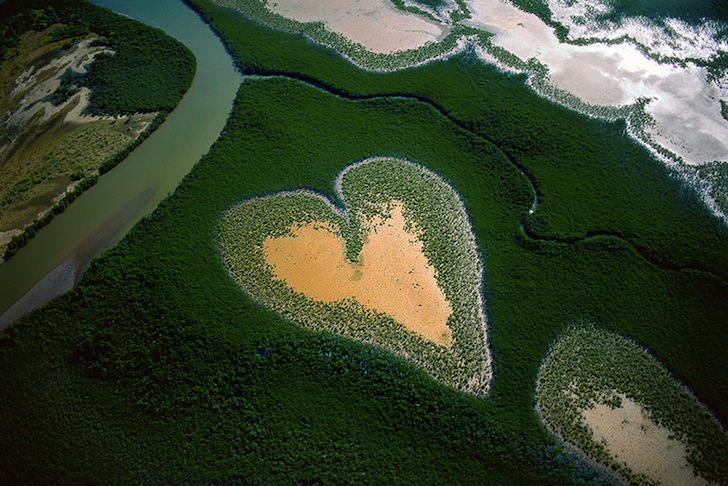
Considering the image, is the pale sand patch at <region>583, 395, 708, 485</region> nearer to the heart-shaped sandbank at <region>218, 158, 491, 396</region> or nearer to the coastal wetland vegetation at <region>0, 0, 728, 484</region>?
the coastal wetland vegetation at <region>0, 0, 728, 484</region>

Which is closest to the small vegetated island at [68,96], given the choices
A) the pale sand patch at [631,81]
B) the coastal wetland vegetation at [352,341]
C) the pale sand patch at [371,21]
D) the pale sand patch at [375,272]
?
the coastal wetland vegetation at [352,341]

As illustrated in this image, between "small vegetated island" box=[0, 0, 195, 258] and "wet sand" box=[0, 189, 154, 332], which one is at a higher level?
A: "small vegetated island" box=[0, 0, 195, 258]

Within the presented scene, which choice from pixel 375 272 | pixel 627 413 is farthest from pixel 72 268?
pixel 627 413

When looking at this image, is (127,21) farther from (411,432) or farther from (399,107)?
(411,432)

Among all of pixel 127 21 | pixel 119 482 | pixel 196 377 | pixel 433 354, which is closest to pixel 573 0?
pixel 433 354

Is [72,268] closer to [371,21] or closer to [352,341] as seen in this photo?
[352,341]

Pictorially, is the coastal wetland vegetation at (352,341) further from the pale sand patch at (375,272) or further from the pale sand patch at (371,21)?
the pale sand patch at (371,21)

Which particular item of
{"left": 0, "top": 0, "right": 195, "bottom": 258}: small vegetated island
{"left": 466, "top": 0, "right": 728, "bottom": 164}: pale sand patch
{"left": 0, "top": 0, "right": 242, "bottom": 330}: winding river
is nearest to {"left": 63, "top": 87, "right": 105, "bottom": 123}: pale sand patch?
{"left": 0, "top": 0, "right": 195, "bottom": 258}: small vegetated island

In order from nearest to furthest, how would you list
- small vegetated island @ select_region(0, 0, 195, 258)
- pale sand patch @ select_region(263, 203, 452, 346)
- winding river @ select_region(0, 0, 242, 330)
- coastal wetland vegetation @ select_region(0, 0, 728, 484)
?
coastal wetland vegetation @ select_region(0, 0, 728, 484) < pale sand patch @ select_region(263, 203, 452, 346) < winding river @ select_region(0, 0, 242, 330) < small vegetated island @ select_region(0, 0, 195, 258)
